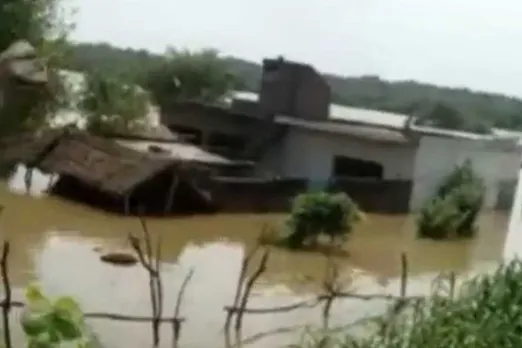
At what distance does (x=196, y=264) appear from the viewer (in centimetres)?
145

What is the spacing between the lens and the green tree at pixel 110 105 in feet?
5.37

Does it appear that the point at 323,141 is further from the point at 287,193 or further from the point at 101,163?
the point at 101,163

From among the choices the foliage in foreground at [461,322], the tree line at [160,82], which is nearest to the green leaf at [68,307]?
the foliage in foreground at [461,322]

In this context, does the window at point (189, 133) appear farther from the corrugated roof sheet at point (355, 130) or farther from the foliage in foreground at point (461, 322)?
the foliage in foreground at point (461, 322)

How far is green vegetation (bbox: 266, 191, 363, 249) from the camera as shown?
1608 millimetres

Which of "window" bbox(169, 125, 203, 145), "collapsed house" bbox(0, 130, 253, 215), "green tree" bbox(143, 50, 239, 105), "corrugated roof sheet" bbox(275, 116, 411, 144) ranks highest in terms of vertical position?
"green tree" bbox(143, 50, 239, 105)

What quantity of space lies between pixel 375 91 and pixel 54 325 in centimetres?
85

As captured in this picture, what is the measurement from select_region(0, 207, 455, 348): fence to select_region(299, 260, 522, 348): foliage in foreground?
24 mm

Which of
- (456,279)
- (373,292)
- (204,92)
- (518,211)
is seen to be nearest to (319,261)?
(373,292)

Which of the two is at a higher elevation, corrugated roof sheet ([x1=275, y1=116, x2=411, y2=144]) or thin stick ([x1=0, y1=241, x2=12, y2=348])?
corrugated roof sheet ([x1=275, y1=116, x2=411, y2=144])

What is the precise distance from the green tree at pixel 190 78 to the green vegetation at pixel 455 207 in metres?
0.34

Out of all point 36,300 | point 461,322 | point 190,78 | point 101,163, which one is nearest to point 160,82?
point 190,78

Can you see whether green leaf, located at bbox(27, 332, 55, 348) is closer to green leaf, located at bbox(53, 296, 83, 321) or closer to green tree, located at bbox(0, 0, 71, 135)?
green leaf, located at bbox(53, 296, 83, 321)

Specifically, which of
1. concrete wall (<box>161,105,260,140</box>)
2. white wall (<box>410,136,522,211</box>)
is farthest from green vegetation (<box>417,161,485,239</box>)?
concrete wall (<box>161,105,260,140</box>)
